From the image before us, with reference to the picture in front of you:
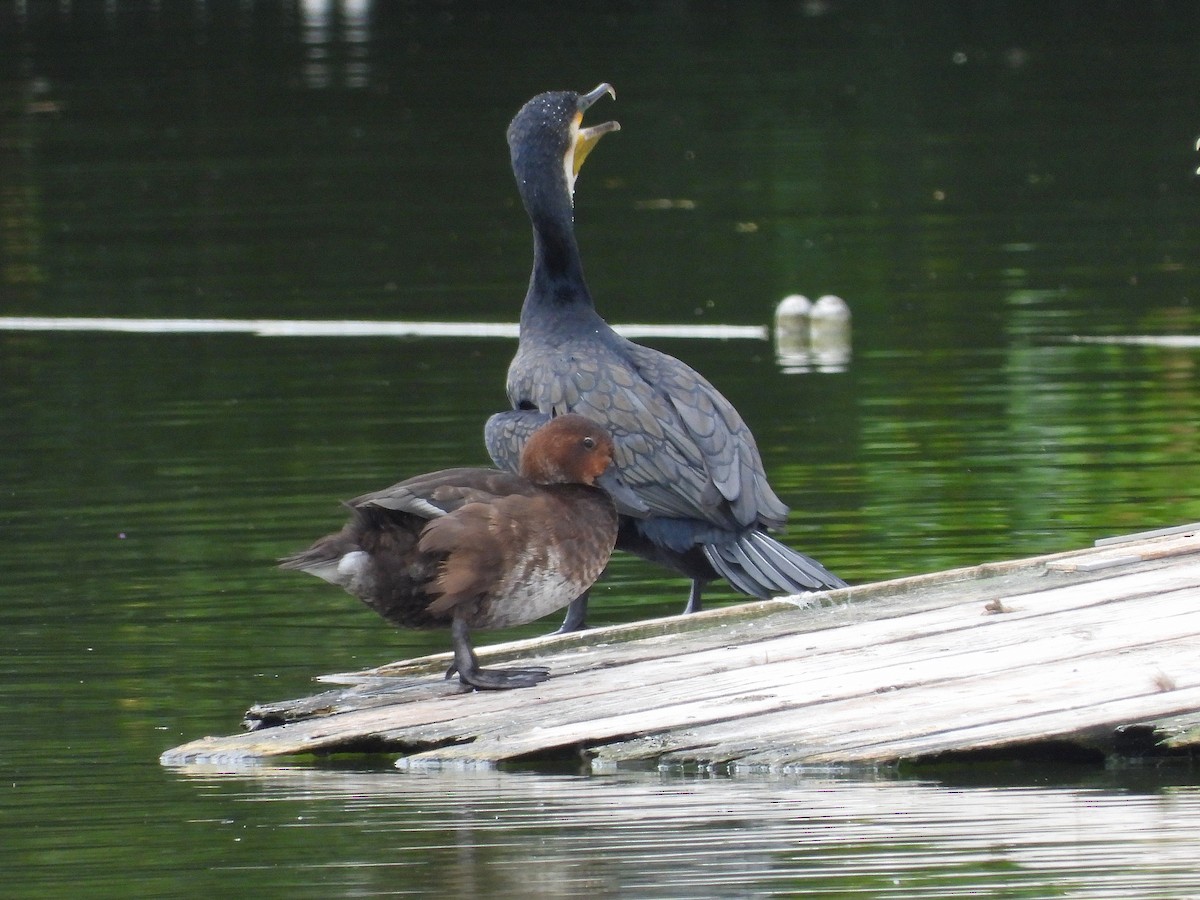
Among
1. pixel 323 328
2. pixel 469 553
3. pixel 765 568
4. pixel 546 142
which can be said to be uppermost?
pixel 546 142

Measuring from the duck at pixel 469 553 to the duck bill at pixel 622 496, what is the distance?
558mm

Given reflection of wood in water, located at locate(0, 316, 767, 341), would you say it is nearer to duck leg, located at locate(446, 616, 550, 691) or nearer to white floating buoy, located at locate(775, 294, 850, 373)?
white floating buoy, located at locate(775, 294, 850, 373)

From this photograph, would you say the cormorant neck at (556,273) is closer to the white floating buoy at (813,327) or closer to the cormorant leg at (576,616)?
the cormorant leg at (576,616)

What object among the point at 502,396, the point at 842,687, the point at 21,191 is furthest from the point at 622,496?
the point at 21,191

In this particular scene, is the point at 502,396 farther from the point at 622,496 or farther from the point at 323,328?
the point at 622,496

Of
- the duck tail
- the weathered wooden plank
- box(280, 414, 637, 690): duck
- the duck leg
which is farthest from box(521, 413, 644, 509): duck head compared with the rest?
the duck tail

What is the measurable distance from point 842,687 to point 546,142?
9.48 feet

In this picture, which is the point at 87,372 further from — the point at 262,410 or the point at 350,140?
the point at 350,140

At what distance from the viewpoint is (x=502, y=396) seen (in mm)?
13125

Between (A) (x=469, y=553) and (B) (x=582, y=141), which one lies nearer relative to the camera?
(A) (x=469, y=553)

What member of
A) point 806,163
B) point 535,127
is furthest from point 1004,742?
point 806,163

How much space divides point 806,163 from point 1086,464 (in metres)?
13.3

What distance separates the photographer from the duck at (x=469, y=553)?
660cm

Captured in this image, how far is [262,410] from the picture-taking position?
13.0 m
